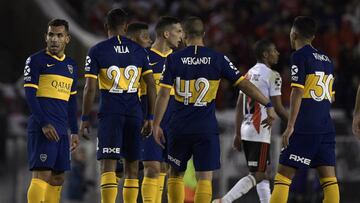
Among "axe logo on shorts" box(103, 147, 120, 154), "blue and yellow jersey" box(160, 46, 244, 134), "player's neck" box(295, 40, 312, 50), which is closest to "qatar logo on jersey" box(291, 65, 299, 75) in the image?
"player's neck" box(295, 40, 312, 50)

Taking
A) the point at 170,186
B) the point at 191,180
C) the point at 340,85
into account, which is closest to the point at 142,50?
the point at 170,186

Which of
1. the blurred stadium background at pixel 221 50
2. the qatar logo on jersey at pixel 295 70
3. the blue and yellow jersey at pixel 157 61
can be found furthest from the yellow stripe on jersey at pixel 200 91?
the blurred stadium background at pixel 221 50

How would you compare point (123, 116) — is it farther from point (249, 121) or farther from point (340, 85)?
point (340, 85)

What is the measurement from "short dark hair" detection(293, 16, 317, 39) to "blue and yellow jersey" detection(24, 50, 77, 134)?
102 inches

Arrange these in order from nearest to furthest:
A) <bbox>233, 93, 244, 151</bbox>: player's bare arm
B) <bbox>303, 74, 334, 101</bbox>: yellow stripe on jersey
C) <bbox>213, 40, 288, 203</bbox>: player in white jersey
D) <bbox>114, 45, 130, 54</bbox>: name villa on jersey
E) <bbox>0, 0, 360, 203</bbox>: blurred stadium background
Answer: <bbox>114, 45, 130, 54</bbox>: name villa on jersey → <bbox>303, 74, 334, 101</bbox>: yellow stripe on jersey → <bbox>213, 40, 288, 203</bbox>: player in white jersey → <bbox>233, 93, 244, 151</bbox>: player's bare arm → <bbox>0, 0, 360, 203</bbox>: blurred stadium background

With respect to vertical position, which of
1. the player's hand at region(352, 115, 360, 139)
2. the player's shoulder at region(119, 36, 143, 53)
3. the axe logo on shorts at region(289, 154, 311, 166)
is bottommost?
the axe logo on shorts at region(289, 154, 311, 166)

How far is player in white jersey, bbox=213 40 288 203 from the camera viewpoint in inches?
503

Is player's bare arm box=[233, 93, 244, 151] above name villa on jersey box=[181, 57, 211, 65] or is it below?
below

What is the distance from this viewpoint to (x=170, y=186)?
11594mm

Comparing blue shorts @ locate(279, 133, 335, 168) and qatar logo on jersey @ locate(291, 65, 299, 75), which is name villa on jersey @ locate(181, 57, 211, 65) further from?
blue shorts @ locate(279, 133, 335, 168)

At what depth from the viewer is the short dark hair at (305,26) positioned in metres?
11.5

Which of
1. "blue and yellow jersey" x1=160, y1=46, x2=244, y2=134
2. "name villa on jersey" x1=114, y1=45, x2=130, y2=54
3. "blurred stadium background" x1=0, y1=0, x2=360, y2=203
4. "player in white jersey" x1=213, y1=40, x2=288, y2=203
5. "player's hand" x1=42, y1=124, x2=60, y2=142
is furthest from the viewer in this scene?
"blurred stadium background" x1=0, y1=0, x2=360, y2=203

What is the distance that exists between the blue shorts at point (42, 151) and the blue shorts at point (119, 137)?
0.46m

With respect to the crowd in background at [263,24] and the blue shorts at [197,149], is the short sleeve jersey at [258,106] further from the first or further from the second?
the crowd in background at [263,24]
